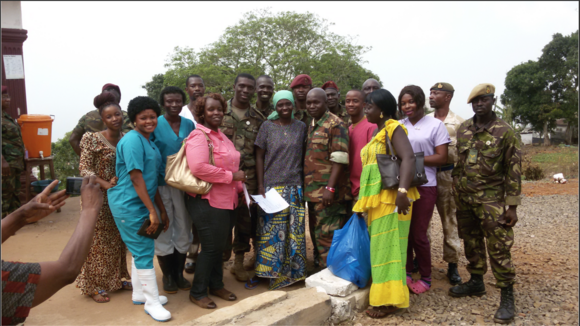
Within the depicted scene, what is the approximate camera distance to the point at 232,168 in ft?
11.9

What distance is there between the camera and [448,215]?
4172 millimetres

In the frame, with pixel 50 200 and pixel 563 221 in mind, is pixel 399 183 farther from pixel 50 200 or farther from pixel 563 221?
pixel 563 221

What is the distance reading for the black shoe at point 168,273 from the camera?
3873mm

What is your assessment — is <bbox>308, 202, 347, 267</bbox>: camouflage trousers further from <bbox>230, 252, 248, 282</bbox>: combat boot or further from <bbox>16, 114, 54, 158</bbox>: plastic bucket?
<bbox>16, 114, 54, 158</bbox>: plastic bucket

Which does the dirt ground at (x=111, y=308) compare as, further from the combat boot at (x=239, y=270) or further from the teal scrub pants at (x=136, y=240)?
the teal scrub pants at (x=136, y=240)

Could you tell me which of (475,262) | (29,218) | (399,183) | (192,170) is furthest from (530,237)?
(29,218)

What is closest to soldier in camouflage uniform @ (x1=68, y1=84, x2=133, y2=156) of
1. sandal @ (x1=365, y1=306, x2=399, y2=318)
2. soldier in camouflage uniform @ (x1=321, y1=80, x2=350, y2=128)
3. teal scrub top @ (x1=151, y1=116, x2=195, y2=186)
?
teal scrub top @ (x1=151, y1=116, x2=195, y2=186)

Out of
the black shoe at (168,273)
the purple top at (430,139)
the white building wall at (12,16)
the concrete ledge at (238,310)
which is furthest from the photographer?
the white building wall at (12,16)

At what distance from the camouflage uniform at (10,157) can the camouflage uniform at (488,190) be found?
6.44 metres

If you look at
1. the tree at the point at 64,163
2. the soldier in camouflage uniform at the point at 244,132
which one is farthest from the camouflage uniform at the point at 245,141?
the tree at the point at 64,163

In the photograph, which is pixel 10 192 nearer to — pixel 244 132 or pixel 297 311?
pixel 244 132

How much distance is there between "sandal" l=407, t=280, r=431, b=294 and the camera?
12.2 feet

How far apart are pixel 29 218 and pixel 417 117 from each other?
3.22m

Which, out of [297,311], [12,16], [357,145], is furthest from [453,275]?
[12,16]
